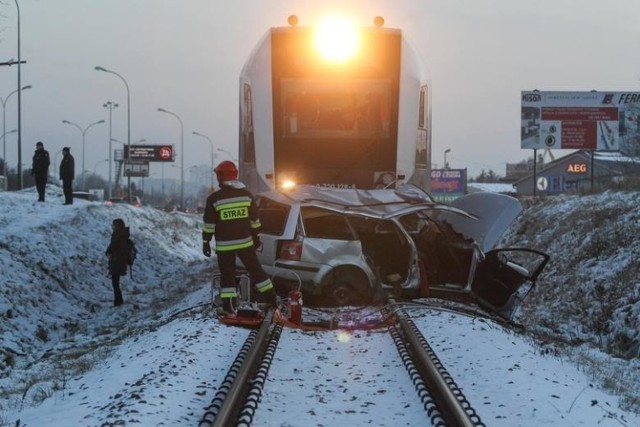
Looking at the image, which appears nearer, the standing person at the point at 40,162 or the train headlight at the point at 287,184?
the train headlight at the point at 287,184

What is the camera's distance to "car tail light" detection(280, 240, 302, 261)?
9727mm

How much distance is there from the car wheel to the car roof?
2.76 ft

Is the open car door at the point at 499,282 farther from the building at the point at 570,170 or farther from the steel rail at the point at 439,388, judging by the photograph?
the building at the point at 570,170

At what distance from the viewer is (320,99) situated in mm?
11344

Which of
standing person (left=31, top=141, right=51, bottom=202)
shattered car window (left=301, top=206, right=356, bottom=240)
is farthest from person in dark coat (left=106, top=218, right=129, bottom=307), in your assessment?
standing person (left=31, top=141, right=51, bottom=202)

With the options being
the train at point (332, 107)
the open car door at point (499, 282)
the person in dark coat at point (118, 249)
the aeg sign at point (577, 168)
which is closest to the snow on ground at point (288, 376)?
the open car door at point (499, 282)

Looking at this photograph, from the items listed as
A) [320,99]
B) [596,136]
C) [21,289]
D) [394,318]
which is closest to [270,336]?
[394,318]

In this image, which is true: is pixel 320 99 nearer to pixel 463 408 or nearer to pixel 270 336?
pixel 270 336

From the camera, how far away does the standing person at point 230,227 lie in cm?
884

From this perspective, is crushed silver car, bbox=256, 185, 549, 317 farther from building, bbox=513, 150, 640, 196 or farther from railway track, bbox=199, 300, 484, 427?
building, bbox=513, 150, 640, 196

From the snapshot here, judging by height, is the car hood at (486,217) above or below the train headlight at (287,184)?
below

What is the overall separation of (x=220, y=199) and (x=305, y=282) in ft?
5.60

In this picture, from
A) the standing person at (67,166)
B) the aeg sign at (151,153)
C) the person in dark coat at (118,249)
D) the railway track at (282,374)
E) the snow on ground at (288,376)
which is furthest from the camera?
the aeg sign at (151,153)

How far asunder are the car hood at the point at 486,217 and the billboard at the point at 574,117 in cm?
2002
